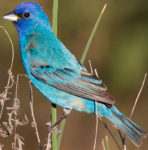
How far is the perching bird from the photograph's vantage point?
4.68m

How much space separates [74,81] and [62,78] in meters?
0.15

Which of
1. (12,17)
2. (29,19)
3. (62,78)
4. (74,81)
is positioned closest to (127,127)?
(74,81)

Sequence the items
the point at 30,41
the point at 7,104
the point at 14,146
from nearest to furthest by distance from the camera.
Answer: the point at 14,146, the point at 30,41, the point at 7,104

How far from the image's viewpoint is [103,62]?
23.4 feet

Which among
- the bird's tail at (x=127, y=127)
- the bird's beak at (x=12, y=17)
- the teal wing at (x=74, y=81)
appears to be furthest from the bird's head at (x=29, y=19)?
the bird's tail at (x=127, y=127)

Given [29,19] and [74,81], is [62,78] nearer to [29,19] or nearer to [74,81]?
[74,81]

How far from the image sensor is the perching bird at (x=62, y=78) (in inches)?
184

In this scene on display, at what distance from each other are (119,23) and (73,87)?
9.32 ft

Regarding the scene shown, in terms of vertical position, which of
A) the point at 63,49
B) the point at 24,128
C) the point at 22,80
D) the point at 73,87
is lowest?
the point at 24,128

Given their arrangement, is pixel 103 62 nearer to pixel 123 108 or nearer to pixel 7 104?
pixel 123 108

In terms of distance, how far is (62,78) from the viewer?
15.9 ft

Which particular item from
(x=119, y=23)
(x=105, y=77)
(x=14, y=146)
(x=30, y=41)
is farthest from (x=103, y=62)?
(x=14, y=146)

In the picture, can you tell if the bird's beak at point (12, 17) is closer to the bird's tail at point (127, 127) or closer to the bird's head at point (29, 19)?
the bird's head at point (29, 19)

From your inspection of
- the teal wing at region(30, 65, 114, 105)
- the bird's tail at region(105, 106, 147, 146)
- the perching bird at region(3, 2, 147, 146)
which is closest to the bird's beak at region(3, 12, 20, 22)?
the perching bird at region(3, 2, 147, 146)
